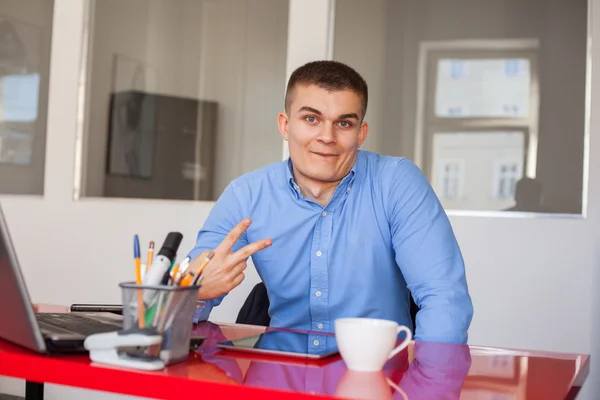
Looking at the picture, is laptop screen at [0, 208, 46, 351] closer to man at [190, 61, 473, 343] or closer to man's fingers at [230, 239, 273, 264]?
man's fingers at [230, 239, 273, 264]

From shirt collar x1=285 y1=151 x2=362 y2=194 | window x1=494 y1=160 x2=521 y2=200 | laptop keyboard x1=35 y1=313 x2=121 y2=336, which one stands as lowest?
laptop keyboard x1=35 y1=313 x2=121 y2=336

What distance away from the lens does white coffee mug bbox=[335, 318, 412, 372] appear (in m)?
1.05

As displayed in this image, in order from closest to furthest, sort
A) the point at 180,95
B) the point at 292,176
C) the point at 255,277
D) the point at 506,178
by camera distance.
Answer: the point at 292,176 → the point at 506,178 → the point at 255,277 → the point at 180,95

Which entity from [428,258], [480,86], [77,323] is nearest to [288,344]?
[77,323]

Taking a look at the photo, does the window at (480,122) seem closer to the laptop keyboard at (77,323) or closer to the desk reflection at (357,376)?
the desk reflection at (357,376)

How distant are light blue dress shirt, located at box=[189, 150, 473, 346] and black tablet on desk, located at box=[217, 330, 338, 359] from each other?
1.84 ft

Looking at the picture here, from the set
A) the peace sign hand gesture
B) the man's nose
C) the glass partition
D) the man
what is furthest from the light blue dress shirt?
the glass partition

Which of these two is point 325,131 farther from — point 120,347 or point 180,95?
point 180,95

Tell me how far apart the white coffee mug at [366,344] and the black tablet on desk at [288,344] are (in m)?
0.10

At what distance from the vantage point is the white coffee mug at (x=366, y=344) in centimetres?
105

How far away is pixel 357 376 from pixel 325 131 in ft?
3.43

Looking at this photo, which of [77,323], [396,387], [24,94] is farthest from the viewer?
[24,94]

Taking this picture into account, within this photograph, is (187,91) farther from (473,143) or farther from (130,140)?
(473,143)

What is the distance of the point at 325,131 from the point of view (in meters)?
1.99
